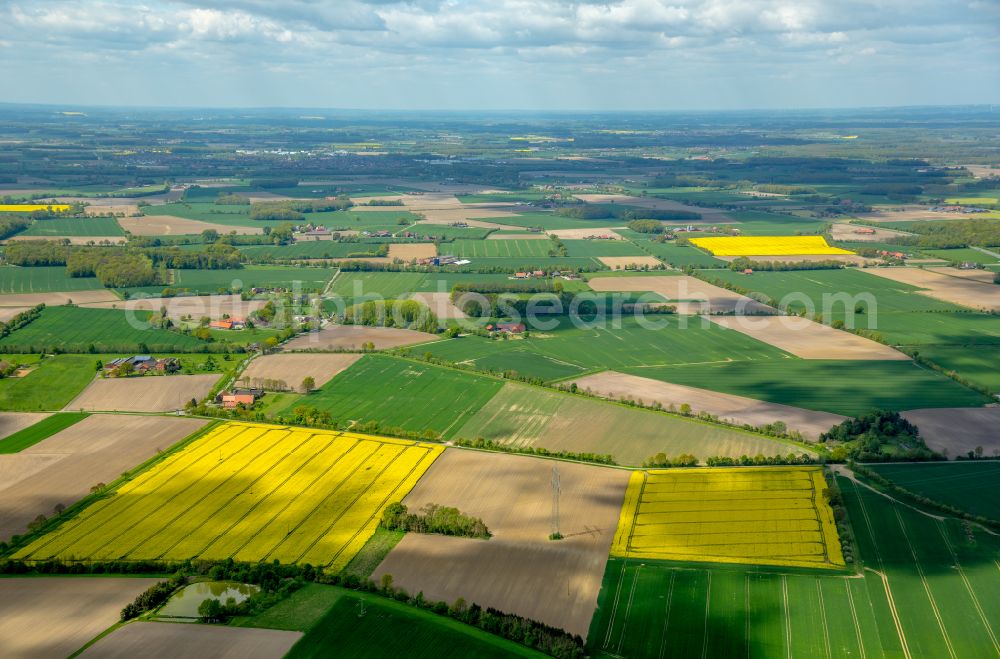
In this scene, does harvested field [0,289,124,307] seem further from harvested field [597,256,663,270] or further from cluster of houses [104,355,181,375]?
harvested field [597,256,663,270]

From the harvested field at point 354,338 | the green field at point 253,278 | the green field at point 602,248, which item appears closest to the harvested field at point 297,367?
the harvested field at point 354,338

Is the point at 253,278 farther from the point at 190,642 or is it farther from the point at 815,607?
the point at 815,607

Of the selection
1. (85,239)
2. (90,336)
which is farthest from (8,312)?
(85,239)

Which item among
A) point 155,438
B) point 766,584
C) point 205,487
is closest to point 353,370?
point 155,438

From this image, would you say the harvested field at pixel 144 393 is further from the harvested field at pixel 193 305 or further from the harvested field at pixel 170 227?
the harvested field at pixel 170 227

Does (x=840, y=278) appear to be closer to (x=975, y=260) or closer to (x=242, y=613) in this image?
(x=975, y=260)

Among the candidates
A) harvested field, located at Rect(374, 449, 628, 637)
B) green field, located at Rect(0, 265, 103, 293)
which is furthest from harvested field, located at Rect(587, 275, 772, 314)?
green field, located at Rect(0, 265, 103, 293)

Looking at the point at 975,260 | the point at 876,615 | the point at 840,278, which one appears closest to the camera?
the point at 876,615
